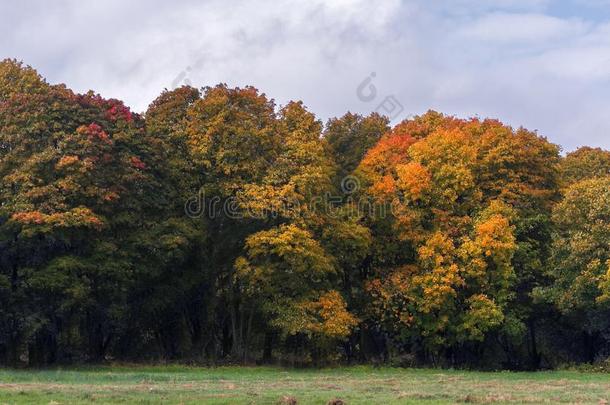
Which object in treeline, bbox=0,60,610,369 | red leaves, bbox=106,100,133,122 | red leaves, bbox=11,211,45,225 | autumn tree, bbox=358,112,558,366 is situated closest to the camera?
red leaves, bbox=11,211,45,225

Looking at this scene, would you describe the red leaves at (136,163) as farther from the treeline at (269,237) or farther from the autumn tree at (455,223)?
the autumn tree at (455,223)

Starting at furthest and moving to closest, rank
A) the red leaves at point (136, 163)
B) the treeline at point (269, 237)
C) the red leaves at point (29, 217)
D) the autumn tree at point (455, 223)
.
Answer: the autumn tree at point (455, 223)
the red leaves at point (136, 163)
the treeline at point (269, 237)
the red leaves at point (29, 217)

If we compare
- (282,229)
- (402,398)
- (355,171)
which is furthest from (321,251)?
(402,398)

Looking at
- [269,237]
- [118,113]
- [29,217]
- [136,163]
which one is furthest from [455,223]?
[29,217]

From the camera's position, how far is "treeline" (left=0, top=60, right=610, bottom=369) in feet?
150

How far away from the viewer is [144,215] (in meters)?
51.1

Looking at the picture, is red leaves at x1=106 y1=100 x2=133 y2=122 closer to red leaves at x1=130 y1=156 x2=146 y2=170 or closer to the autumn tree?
red leaves at x1=130 y1=156 x2=146 y2=170

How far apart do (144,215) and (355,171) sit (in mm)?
16564

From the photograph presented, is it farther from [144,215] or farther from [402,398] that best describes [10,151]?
[402,398]

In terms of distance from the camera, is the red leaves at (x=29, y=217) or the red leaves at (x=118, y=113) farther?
the red leaves at (x=118, y=113)

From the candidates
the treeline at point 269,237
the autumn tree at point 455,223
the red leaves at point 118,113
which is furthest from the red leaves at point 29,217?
the autumn tree at point 455,223

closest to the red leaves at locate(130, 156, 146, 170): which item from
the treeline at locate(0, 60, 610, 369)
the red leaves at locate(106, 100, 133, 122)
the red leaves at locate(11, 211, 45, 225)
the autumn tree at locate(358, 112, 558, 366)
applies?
the treeline at locate(0, 60, 610, 369)

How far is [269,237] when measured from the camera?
5000 centimetres

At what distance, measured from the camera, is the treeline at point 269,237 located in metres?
45.6
